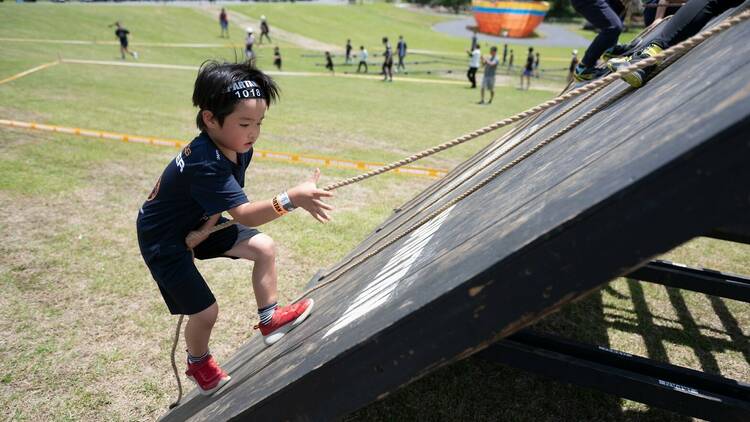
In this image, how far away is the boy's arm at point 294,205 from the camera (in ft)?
6.68

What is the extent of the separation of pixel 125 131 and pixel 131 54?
17.7m

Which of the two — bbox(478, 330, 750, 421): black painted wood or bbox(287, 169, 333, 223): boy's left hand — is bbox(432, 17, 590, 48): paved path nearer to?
bbox(478, 330, 750, 421): black painted wood

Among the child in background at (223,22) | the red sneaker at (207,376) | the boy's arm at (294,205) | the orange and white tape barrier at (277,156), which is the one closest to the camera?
the boy's arm at (294,205)

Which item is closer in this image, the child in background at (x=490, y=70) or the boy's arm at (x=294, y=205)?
the boy's arm at (x=294, y=205)

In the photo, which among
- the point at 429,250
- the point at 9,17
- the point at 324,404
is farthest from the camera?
the point at 9,17

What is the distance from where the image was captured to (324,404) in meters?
1.50

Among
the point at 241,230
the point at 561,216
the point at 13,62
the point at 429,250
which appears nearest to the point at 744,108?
the point at 561,216

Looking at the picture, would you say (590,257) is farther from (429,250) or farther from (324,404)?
(324,404)

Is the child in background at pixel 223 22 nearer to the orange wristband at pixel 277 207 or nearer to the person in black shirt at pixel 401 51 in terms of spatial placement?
the person in black shirt at pixel 401 51

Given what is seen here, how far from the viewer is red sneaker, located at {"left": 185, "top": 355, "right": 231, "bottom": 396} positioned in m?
2.46

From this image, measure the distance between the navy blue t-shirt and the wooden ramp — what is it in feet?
2.67

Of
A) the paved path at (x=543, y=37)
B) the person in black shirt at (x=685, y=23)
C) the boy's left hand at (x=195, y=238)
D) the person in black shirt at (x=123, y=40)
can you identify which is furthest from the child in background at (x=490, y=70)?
the paved path at (x=543, y=37)

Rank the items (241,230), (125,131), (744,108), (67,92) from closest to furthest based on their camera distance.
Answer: (744,108) < (241,230) < (125,131) < (67,92)

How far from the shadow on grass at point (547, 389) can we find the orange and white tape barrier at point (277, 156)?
15.0ft
